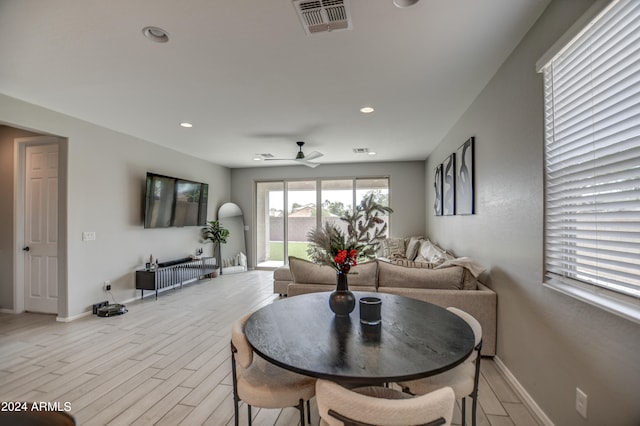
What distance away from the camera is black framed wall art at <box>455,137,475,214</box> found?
3308 millimetres

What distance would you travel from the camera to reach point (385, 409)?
3.19ft

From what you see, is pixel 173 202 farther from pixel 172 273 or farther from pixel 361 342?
pixel 361 342

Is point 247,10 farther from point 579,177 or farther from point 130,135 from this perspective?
point 130,135

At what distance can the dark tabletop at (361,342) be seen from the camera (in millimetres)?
1184

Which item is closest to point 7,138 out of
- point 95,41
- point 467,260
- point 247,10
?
point 95,41

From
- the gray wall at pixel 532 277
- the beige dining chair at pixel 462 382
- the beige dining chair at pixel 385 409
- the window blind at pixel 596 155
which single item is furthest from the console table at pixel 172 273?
the window blind at pixel 596 155

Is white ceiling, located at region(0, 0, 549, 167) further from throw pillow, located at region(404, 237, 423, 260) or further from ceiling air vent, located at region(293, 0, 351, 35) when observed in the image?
throw pillow, located at region(404, 237, 423, 260)

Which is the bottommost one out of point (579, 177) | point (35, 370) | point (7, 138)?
point (35, 370)

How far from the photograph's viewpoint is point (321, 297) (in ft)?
7.31

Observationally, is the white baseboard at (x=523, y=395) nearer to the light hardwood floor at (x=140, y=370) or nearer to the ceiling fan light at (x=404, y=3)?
the light hardwood floor at (x=140, y=370)

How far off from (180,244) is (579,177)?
6225 mm

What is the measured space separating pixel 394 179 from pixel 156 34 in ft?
19.2

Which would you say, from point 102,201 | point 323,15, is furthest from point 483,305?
point 102,201

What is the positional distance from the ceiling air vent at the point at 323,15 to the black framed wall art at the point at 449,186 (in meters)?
2.77
